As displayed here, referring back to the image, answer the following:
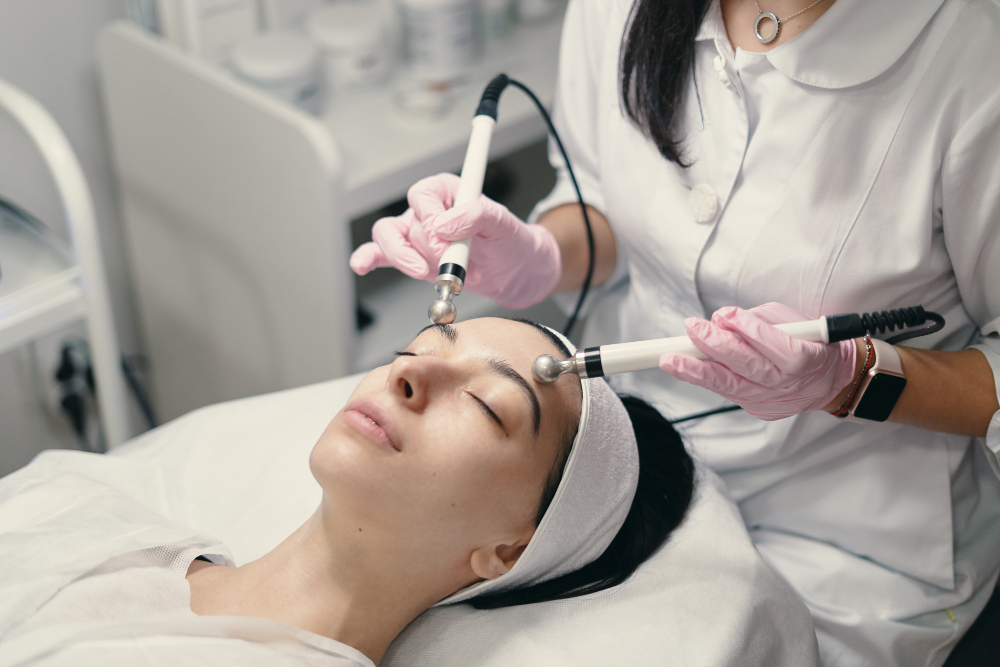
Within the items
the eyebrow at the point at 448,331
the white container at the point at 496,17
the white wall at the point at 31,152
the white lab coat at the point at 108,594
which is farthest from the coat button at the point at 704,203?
the white wall at the point at 31,152

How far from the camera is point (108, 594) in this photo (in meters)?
0.81

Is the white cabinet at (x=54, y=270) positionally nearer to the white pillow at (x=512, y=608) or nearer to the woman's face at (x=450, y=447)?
the white pillow at (x=512, y=608)

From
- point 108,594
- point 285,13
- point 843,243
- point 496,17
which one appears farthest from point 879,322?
point 285,13

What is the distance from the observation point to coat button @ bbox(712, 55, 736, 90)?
0.93 meters

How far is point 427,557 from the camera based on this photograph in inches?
33.1

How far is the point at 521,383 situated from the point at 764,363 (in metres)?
0.24

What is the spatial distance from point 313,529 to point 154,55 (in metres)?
0.92

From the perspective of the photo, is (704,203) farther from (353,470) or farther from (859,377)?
(353,470)

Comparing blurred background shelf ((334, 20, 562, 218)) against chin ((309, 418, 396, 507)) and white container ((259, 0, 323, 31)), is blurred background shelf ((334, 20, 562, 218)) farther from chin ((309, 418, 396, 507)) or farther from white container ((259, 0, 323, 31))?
chin ((309, 418, 396, 507))

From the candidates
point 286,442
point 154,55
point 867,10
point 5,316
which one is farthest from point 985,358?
point 154,55

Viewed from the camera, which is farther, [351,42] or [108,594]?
[351,42]

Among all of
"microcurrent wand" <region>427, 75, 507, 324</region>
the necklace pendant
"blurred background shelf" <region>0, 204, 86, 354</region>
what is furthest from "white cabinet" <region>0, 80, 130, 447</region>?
the necklace pendant

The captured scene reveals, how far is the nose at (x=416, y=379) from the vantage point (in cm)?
81

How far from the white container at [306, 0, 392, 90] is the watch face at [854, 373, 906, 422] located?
108 centimetres
